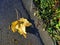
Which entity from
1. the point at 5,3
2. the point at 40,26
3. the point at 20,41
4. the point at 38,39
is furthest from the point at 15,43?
the point at 5,3

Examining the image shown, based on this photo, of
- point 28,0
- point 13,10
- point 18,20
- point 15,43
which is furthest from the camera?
point 28,0

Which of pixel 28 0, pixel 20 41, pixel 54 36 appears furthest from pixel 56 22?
pixel 20 41

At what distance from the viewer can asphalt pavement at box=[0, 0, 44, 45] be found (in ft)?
8.18

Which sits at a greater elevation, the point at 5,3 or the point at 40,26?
the point at 5,3

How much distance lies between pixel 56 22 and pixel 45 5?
1.00 feet

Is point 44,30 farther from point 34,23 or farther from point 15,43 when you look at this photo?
point 15,43

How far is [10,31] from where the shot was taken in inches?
101

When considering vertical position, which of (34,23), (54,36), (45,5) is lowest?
(54,36)

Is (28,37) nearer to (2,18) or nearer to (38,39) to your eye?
(38,39)

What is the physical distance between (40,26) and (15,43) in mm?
472

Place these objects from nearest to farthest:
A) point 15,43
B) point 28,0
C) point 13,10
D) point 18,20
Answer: point 15,43, point 18,20, point 13,10, point 28,0

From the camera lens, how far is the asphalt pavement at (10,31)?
2494mm

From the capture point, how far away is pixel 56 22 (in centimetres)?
298

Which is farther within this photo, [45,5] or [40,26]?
[45,5]
